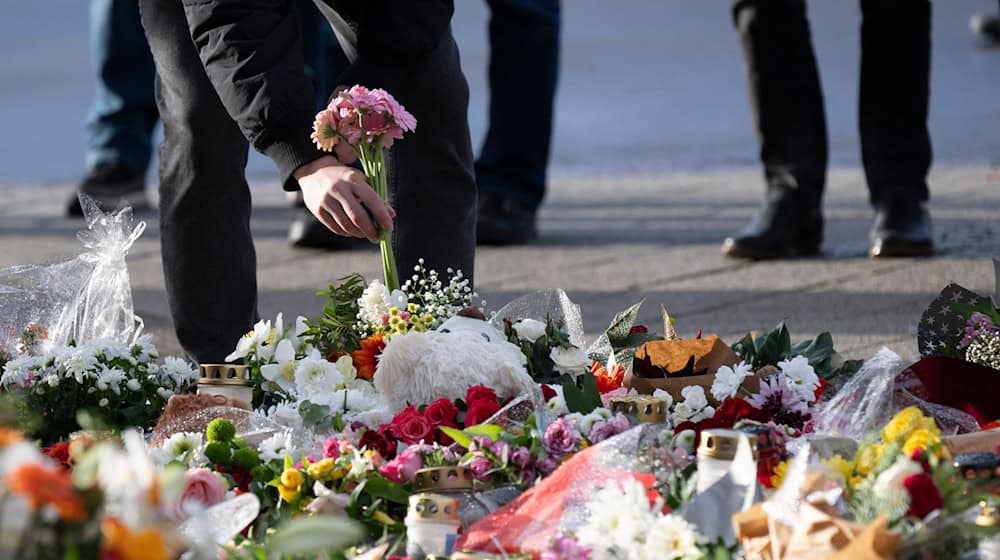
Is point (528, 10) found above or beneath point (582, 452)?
above

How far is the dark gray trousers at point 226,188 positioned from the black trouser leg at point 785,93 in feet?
5.40

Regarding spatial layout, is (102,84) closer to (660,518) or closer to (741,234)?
(741,234)

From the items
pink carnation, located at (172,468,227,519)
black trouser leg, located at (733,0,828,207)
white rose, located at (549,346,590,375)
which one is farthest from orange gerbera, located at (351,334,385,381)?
black trouser leg, located at (733,0,828,207)

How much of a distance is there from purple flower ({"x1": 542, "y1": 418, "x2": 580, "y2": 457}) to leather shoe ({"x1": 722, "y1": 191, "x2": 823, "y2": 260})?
2.68 metres

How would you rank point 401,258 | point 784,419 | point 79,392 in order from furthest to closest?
point 401,258
point 79,392
point 784,419

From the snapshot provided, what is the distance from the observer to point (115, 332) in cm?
263

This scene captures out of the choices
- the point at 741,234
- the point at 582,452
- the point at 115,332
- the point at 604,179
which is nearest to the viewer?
the point at 582,452

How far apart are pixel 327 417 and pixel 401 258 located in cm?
77

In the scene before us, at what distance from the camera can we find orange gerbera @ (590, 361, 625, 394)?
2.27 meters

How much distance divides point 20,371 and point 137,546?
4.78 ft

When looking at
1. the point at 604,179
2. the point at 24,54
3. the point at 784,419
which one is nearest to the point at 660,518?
the point at 784,419

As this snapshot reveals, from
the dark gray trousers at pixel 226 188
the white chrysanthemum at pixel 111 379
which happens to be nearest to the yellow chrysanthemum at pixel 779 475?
the white chrysanthemum at pixel 111 379

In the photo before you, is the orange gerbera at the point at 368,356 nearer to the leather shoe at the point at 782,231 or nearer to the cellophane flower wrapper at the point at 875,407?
the cellophane flower wrapper at the point at 875,407

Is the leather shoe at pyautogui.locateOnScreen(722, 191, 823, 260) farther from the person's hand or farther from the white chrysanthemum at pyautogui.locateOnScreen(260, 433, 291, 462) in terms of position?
the white chrysanthemum at pyautogui.locateOnScreen(260, 433, 291, 462)
